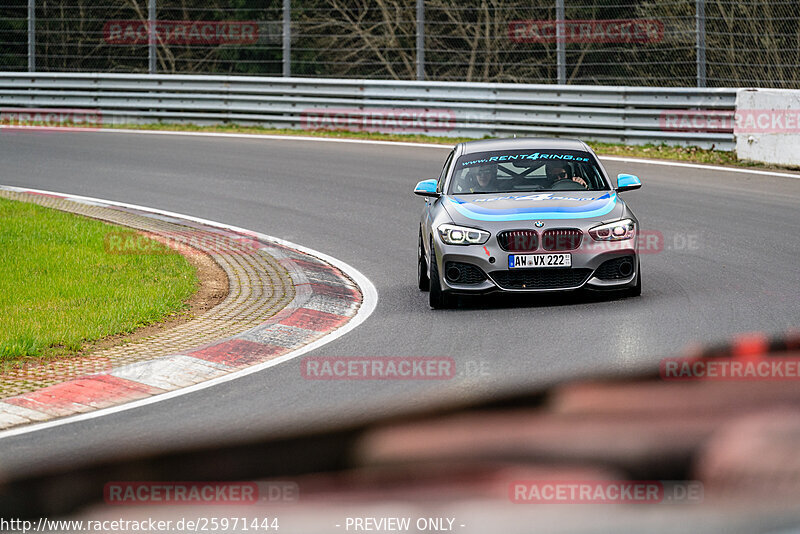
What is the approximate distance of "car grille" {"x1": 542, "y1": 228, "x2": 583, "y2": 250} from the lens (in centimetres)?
920

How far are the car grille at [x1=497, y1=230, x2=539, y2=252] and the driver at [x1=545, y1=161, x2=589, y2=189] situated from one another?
1.19 meters

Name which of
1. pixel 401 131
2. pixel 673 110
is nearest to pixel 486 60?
pixel 401 131

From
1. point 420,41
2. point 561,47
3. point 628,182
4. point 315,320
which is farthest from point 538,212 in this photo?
point 420,41

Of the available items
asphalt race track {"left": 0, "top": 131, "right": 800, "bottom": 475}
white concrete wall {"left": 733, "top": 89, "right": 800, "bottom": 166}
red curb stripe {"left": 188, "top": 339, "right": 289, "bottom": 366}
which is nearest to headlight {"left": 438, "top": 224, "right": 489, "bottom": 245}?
asphalt race track {"left": 0, "top": 131, "right": 800, "bottom": 475}

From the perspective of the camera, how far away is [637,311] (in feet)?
29.7

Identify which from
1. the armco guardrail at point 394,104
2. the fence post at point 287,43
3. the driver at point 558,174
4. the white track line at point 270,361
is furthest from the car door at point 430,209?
the fence post at point 287,43

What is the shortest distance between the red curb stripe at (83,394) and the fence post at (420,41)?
618 inches

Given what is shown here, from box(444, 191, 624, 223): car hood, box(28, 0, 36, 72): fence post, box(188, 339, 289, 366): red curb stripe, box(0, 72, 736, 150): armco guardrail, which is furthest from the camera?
box(28, 0, 36, 72): fence post

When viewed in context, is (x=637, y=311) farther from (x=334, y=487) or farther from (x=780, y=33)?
(x=780, y=33)

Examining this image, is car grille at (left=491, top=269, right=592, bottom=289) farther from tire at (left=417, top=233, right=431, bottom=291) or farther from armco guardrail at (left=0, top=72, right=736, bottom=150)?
armco guardrail at (left=0, top=72, right=736, bottom=150)

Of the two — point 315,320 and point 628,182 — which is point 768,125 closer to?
point 628,182

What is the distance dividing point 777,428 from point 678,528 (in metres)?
0.59

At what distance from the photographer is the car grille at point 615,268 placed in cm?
928

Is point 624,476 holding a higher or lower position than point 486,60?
lower
